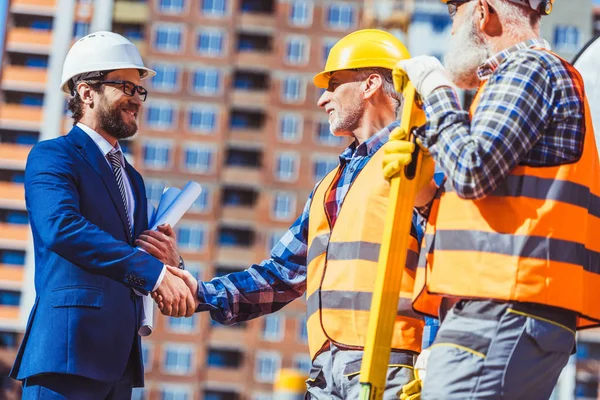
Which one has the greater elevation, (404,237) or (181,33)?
(181,33)

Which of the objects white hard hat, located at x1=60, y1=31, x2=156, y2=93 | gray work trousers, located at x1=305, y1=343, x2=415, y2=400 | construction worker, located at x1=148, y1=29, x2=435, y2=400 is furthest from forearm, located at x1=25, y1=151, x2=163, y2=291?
gray work trousers, located at x1=305, y1=343, x2=415, y2=400

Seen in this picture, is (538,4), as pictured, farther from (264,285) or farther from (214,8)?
(214,8)

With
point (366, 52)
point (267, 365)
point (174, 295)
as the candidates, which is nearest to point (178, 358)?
point (267, 365)

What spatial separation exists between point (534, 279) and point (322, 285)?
1.54 metres

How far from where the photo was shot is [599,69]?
5891 mm

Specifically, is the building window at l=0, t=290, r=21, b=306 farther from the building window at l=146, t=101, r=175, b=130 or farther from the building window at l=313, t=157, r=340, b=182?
the building window at l=313, t=157, r=340, b=182

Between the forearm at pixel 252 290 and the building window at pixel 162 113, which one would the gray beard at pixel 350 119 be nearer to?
the forearm at pixel 252 290

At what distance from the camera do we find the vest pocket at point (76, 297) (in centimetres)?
539

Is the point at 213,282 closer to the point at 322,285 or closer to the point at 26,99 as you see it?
the point at 322,285

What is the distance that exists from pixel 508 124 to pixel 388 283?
0.71 meters

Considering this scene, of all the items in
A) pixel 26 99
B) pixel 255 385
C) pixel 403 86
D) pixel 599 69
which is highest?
pixel 26 99

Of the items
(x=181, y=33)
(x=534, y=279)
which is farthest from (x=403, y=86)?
(x=181, y=33)

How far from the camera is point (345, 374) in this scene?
499 cm

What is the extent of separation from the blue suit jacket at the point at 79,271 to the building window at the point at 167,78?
65676 mm
